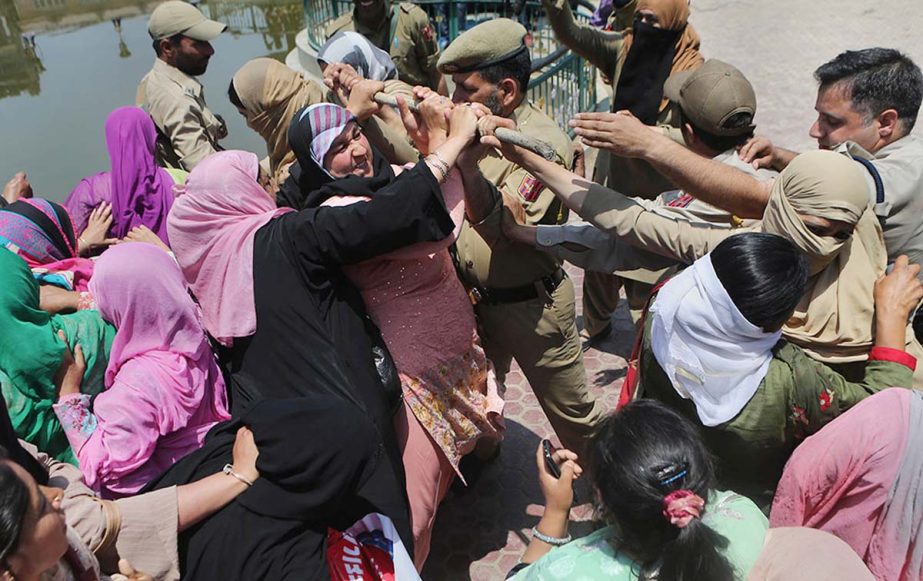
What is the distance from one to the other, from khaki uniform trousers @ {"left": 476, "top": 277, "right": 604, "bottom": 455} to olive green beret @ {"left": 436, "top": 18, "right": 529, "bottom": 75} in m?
0.96

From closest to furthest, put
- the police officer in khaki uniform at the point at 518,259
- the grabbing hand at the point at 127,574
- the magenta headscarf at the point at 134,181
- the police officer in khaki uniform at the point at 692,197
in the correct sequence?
1. the grabbing hand at the point at 127,574
2. the police officer in khaki uniform at the point at 692,197
3. the police officer in khaki uniform at the point at 518,259
4. the magenta headscarf at the point at 134,181

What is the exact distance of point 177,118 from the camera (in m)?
3.82

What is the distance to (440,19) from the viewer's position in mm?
8078

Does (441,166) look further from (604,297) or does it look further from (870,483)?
(604,297)

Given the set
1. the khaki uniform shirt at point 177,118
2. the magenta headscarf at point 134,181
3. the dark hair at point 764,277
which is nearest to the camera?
the dark hair at point 764,277

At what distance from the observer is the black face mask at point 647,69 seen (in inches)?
162

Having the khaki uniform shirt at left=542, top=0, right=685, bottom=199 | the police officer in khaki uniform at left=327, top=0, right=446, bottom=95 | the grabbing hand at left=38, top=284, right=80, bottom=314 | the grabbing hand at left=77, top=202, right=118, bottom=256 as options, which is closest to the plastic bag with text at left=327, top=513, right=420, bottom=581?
the grabbing hand at left=38, top=284, right=80, bottom=314

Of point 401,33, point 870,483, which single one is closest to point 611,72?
point 401,33

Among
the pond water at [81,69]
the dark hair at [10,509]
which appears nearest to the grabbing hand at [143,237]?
the dark hair at [10,509]

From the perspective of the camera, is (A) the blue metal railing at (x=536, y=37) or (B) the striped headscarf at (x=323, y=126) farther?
(A) the blue metal railing at (x=536, y=37)

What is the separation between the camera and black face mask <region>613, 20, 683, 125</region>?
412cm

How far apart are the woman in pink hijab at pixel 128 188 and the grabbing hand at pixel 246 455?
5.78 ft

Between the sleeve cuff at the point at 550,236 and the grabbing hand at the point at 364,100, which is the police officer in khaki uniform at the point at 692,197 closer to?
the sleeve cuff at the point at 550,236

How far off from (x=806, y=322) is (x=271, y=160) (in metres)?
2.71
